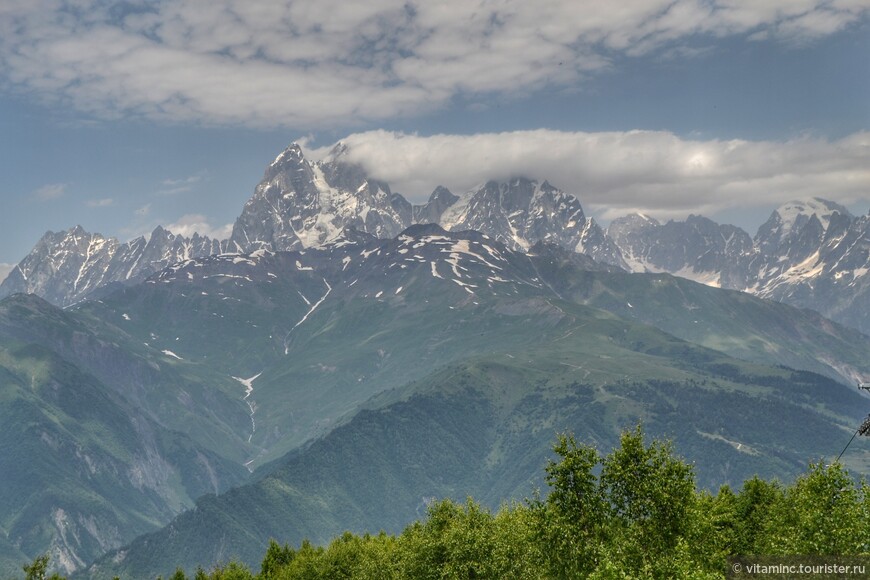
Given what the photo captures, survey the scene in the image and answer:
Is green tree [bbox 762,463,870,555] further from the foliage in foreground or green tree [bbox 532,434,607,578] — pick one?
green tree [bbox 532,434,607,578]

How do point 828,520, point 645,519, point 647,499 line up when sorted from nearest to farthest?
point 828,520 < point 647,499 < point 645,519

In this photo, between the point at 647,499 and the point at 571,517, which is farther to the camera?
the point at 571,517

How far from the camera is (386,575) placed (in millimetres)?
192125

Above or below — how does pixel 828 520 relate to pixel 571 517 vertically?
below

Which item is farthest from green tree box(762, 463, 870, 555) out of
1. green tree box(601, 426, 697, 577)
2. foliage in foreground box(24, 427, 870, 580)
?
A: green tree box(601, 426, 697, 577)

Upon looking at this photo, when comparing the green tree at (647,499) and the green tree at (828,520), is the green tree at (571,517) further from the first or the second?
the green tree at (828,520)


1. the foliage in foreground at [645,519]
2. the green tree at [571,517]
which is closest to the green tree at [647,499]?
the foliage in foreground at [645,519]

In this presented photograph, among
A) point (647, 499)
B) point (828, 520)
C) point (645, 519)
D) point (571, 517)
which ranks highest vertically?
point (647, 499)

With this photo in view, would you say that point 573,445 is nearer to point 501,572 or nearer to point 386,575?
point 501,572

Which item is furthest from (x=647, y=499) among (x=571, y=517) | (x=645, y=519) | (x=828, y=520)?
(x=828, y=520)

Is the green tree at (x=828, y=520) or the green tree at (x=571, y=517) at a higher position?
the green tree at (x=571, y=517)

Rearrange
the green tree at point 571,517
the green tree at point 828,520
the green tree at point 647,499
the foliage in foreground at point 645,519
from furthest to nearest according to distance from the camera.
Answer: the green tree at point 571,517 → the green tree at point 647,499 → the foliage in foreground at point 645,519 → the green tree at point 828,520

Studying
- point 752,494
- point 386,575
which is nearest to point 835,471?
point 752,494

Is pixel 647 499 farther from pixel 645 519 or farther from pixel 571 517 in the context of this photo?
pixel 571 517
